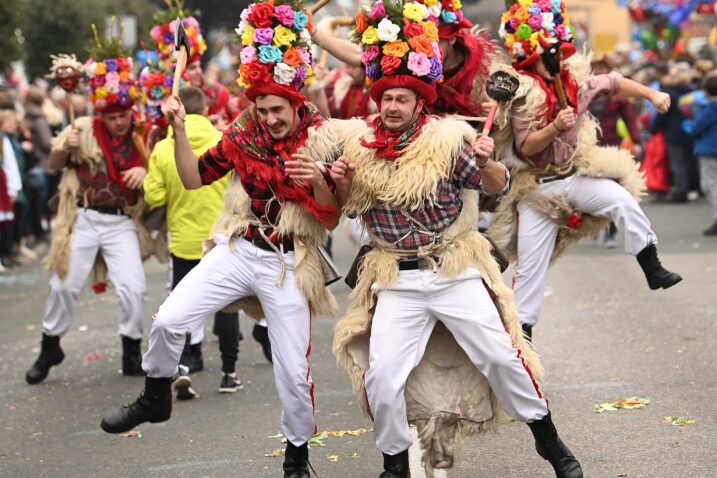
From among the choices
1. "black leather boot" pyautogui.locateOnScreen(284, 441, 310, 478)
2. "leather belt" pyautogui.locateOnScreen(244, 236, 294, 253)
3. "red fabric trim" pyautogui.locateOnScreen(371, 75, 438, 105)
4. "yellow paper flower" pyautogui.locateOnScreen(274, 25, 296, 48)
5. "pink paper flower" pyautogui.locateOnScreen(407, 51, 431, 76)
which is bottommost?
"black leather boot" pyautogui.locateOnScreen(284, 441, 310, 478)

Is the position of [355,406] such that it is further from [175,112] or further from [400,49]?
[400,49]

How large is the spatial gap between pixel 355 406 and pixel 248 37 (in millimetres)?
2624

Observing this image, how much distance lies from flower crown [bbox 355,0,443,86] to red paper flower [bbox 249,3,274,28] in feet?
1.45

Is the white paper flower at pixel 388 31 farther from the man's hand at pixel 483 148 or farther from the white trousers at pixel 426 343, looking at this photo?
the white trousers at pixel 426 343

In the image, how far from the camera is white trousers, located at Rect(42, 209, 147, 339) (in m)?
8.71

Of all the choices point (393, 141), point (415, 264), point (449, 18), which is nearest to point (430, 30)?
point (393, 141)

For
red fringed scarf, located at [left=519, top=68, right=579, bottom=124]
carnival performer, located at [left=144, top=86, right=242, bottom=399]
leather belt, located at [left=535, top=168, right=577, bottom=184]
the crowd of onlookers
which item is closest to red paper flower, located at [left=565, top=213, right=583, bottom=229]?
leather belt, located at [left=535, top=168, right=577, bottom=184]

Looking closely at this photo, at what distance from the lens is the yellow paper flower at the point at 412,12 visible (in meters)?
5.65

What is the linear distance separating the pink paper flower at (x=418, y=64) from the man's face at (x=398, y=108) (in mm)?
89

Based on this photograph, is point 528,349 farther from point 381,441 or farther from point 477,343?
point 381,441

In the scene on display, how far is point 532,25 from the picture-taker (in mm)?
7078

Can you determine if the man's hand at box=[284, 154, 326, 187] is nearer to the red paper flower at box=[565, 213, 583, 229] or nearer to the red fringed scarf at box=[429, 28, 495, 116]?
the red fringed scarf at box=[429, 28, 495, 116]

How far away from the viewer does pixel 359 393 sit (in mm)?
5645

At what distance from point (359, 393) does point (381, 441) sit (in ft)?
0.80
